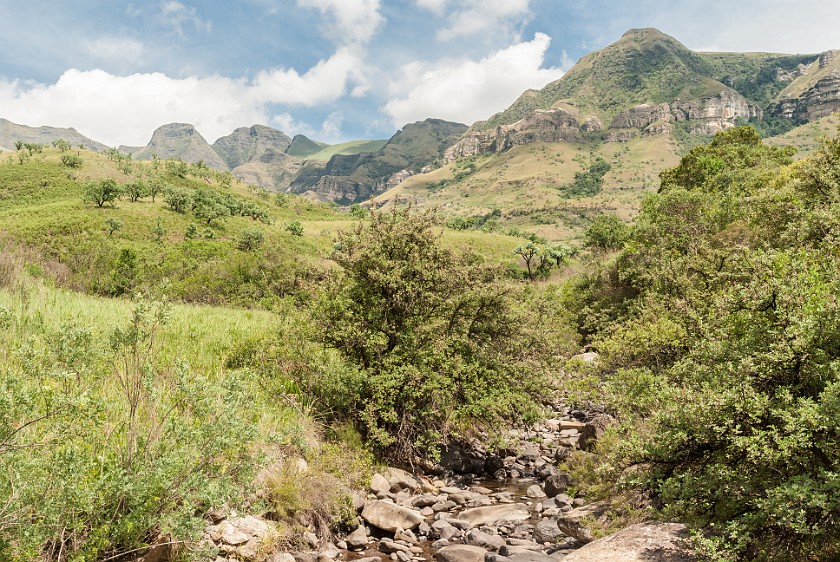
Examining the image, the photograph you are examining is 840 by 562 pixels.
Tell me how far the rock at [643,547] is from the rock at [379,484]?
17.1ft

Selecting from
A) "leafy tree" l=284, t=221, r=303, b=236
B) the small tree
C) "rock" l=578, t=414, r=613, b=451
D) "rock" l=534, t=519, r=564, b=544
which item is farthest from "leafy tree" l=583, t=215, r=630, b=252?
the small tree

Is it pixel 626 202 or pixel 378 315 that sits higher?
pixel 626 202

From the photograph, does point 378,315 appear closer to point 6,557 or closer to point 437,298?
point 437,298

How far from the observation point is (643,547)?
6.42 m

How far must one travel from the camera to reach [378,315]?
40.6 feet

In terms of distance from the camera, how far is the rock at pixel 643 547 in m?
6.03

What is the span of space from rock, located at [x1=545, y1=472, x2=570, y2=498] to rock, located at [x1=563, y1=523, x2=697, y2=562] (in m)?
4.81

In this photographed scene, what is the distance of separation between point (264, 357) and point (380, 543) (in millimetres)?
5740

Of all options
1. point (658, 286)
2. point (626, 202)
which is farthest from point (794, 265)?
point (626, 202)

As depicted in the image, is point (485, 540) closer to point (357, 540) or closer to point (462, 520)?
point (462, 520)

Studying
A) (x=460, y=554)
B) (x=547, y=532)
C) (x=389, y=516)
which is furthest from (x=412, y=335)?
(x=547, y=532)

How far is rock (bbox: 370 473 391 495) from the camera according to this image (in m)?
10.8

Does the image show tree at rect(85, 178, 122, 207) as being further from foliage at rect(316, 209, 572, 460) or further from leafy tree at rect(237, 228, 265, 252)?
foliage at rect(316, 209, 572, 460)

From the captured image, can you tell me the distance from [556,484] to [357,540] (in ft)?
18.9
